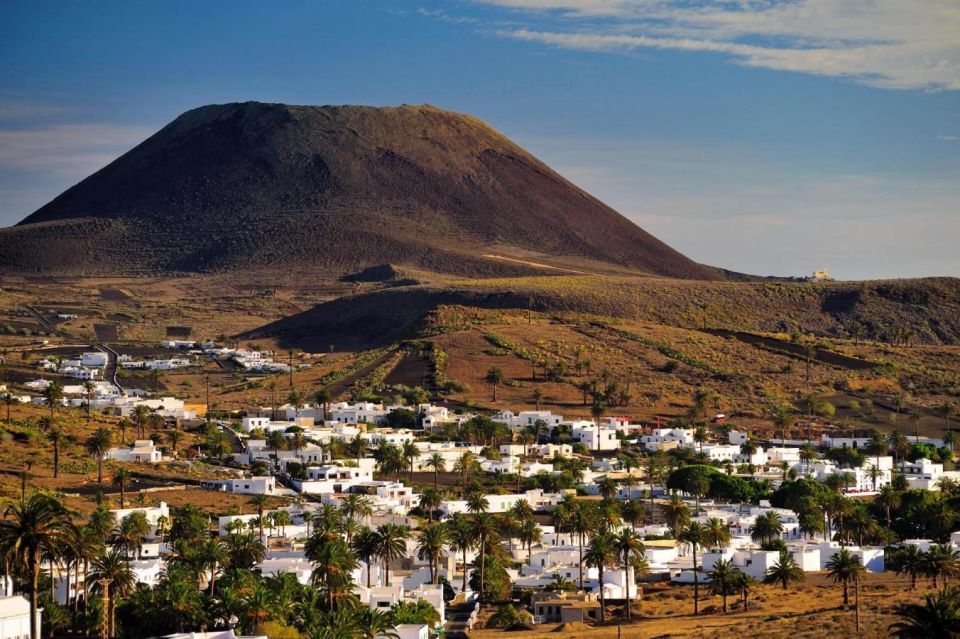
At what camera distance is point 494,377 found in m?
127

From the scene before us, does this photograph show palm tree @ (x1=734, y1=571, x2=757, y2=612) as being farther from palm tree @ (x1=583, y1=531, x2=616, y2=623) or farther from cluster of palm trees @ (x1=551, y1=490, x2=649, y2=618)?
palm tree @ (x1=583, y1=531, x2=616, y2=623)

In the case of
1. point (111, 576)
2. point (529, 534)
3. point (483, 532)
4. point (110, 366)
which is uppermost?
point (110, 366)

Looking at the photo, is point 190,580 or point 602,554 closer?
point 190,580

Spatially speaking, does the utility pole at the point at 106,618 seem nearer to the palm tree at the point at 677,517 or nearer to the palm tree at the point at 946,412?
the palm tree at the point at 677,517

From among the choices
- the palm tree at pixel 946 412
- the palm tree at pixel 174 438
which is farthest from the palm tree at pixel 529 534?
the palm tree at pixel 946 412

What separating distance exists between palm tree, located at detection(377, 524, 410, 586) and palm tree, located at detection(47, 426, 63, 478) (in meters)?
24.7

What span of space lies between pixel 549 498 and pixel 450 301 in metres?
96.7

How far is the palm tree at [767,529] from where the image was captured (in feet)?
228

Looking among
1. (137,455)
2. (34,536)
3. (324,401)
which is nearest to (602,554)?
(34,536)

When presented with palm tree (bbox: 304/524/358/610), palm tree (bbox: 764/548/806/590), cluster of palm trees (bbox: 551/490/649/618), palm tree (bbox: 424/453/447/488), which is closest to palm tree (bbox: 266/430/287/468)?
palm tree (bbox: 424/453/447/488)

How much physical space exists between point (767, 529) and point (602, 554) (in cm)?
1568

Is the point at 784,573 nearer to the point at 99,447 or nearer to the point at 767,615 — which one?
the point at 767,615

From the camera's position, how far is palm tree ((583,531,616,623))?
55.4 meters

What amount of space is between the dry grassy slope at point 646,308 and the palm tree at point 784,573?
354 feet
